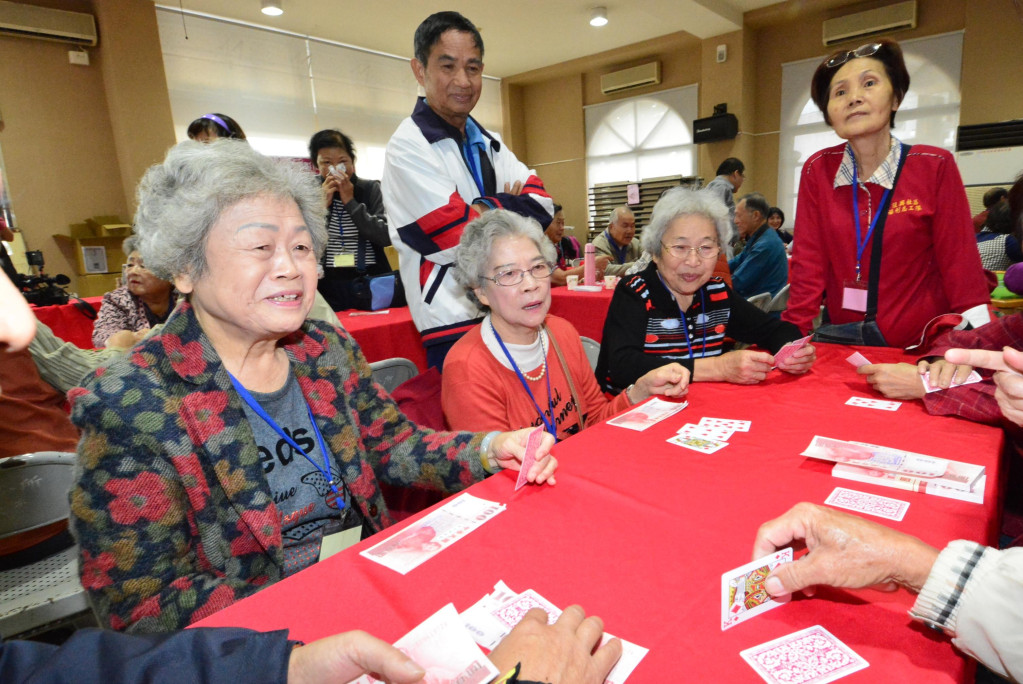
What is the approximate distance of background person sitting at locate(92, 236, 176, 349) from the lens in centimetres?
309

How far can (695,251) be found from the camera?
229 cm

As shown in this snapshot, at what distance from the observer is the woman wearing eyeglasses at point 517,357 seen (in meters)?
1.77

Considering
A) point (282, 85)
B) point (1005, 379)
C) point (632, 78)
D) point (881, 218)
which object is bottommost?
point (1005, 379)

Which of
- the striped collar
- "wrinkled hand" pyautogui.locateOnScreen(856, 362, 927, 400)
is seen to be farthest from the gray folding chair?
the striped collar

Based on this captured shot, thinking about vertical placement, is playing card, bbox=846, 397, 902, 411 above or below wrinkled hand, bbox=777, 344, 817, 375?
below

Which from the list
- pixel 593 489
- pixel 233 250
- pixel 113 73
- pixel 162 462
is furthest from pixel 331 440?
pixel 113 73

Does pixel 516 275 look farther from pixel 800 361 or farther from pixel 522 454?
pixel 800 361

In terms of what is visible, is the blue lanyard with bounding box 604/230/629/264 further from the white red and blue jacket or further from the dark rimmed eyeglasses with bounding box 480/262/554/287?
the dark rimmed eyeglasses with bounding box 480/262/554/287

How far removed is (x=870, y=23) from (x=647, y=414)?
29.7 feet

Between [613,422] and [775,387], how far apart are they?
65 centimetres

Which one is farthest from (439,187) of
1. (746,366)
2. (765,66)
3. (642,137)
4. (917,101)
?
(642,137)

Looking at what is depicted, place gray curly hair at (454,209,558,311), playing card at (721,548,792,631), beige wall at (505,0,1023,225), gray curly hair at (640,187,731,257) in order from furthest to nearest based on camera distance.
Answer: beige wall at (505,0,1023,225) → gray curly hair at (640,187,731,257) → gray curly hair at (454,209,558,311) → playing card at (721,548,792,631)

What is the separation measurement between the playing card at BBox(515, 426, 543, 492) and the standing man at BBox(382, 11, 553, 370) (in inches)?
50.8

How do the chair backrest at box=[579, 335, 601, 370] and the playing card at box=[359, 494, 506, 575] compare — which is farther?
the chair backrest at box=[579, 335, 601, 370]
